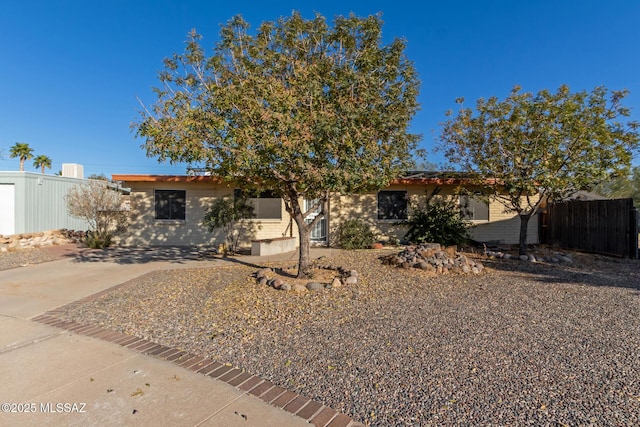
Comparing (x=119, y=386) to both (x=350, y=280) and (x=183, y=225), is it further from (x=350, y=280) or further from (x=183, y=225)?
(x=183, y=225)

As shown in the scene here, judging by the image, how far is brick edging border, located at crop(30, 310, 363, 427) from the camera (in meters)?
2.39

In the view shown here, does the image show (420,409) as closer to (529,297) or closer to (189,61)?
(529,297)

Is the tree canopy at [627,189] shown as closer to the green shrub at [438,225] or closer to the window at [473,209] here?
the window at [473,209]

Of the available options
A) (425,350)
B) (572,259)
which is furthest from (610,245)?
(425,350)

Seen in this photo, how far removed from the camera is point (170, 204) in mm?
12320

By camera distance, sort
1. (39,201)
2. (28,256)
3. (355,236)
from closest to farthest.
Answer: (28,256)
(355,236)
(39,201)

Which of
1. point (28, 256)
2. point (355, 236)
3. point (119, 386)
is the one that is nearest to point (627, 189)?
point (355, 236)

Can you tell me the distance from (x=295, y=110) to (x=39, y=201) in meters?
15.8

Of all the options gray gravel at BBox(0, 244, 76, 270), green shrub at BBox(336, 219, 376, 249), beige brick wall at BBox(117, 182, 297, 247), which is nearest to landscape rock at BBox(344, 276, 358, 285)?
green shrub at BBox(336, 219, 376, 249)

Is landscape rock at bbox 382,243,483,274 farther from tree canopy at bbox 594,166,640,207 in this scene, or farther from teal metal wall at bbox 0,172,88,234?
tree canopy at bbox 594,166,640,207

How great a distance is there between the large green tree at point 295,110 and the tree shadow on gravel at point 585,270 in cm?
394

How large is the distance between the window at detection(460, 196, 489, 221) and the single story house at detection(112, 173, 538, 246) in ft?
1.38

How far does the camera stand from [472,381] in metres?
2.81

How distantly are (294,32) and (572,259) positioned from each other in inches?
354
